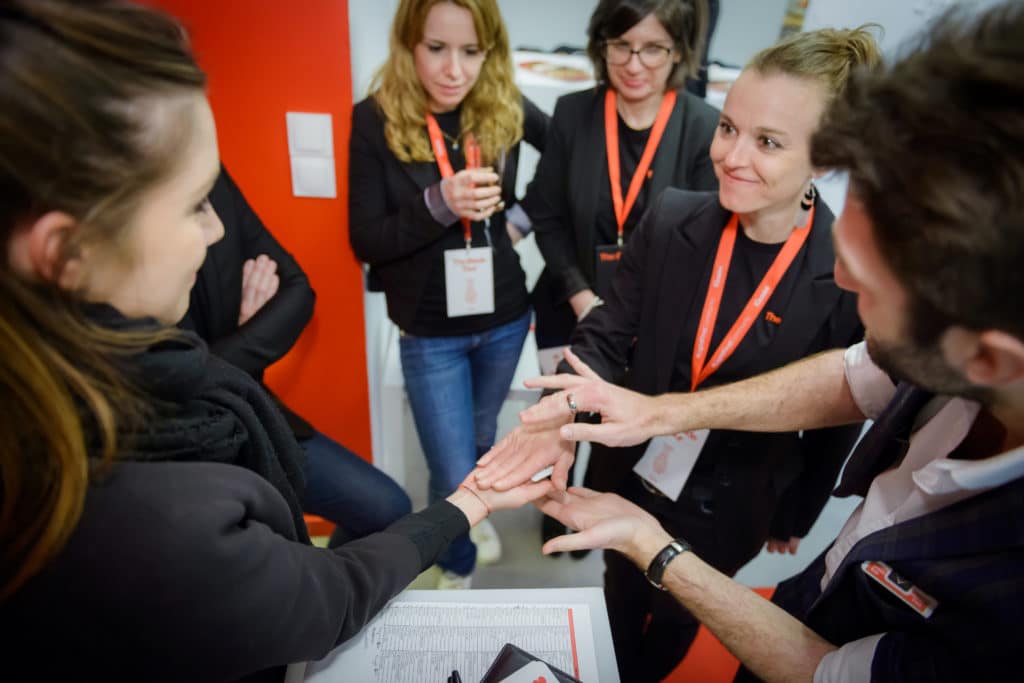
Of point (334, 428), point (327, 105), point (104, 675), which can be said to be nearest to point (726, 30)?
point (327, 105)

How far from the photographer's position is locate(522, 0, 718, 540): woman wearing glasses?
2.01 meters

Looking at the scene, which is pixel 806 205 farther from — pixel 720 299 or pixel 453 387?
pixel 453 387

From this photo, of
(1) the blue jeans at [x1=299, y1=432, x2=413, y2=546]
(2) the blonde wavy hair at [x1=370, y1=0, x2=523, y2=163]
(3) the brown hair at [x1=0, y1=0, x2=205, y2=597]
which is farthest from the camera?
(2) the blonde wavy hair at [x1=370, y1=0, x2=523, y2=163]

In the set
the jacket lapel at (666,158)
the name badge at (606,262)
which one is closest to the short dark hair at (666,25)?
the jacket lapel at (666,158)

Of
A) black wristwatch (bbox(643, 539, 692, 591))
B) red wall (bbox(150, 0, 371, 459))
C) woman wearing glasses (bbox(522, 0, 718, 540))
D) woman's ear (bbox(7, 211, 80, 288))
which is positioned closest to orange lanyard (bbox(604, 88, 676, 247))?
woman wearing glasses (bbox(522, 0, 718, 540))

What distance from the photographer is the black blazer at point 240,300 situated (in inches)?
61.6

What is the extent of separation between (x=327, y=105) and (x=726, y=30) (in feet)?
16.0

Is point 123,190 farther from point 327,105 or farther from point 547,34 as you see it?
point 547,34

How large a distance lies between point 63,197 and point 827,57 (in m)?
1.45

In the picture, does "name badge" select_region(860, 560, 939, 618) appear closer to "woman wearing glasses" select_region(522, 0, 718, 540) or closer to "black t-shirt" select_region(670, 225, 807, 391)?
"black t-shirt" select_region(670, 225, 807, 391)

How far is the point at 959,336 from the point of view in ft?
2.42

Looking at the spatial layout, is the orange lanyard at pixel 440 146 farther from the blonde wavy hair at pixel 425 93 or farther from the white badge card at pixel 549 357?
the white badge card at pixel 549 357

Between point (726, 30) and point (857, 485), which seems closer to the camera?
point (857, 485)

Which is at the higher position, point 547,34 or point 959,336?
point 547,34
